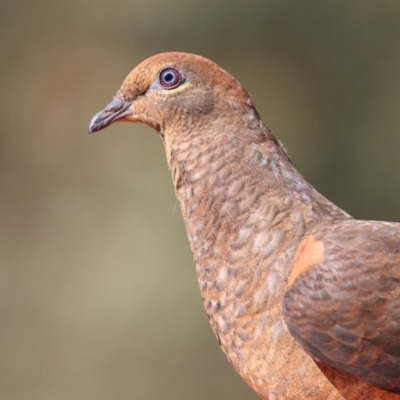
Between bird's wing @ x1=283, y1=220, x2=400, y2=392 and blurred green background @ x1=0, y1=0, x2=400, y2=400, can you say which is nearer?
bird's wing @ x1=283, y1=220, x2=400, y2=392

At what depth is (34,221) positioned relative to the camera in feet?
16.3

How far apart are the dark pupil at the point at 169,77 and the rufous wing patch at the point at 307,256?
0.64m

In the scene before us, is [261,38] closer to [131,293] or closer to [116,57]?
[116,57]

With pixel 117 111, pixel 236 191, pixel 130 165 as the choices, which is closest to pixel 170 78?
pixel 117 111

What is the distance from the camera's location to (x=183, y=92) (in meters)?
2.10

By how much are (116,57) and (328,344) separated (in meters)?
3.47

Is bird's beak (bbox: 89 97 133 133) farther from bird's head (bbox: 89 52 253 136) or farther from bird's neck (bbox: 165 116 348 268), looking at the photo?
bird's neck (bbox: 165 116 348 268)

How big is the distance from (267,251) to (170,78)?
61cm

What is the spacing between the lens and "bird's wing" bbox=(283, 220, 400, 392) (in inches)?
67.4

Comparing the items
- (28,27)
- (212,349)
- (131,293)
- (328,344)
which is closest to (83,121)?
(28,27)

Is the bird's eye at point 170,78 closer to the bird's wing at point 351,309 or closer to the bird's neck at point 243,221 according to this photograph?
the bird's neck at point 243,221

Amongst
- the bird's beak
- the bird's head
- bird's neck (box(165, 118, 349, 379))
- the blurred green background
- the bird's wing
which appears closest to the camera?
the bird's wing

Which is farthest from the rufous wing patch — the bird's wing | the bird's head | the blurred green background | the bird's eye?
the blurred green background

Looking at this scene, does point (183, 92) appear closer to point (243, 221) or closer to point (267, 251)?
point (243, 221)
